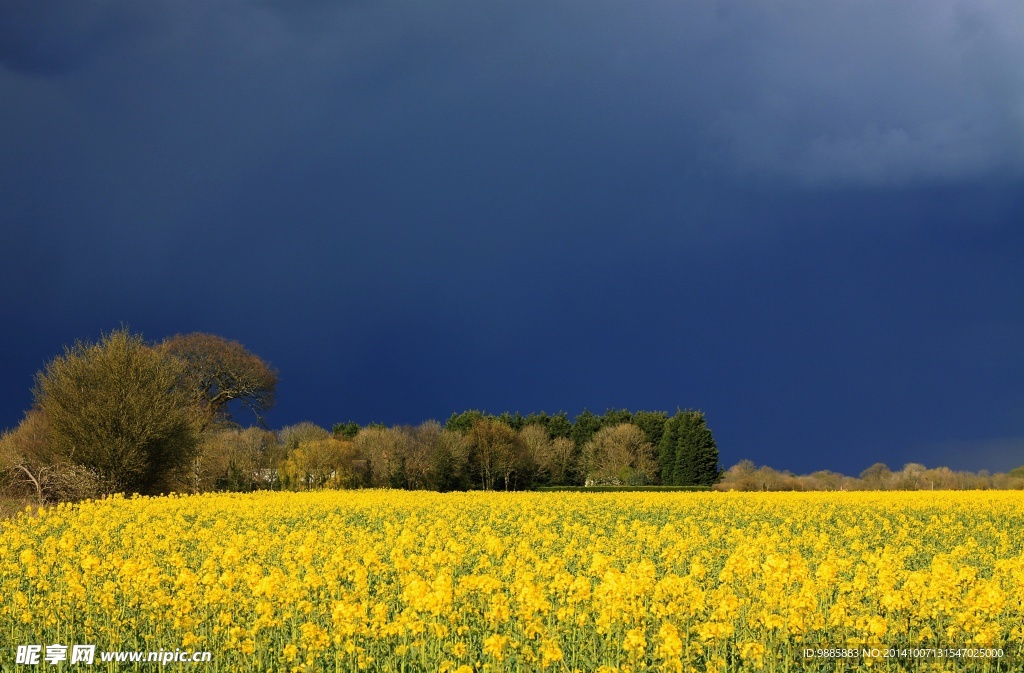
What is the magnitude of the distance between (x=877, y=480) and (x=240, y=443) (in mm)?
39617

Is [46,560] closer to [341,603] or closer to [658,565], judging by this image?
[341,603]

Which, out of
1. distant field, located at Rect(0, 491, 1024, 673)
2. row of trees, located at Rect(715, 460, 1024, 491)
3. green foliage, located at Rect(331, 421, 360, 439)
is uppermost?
green foliage, located at Rect(331, 421, 360, 439)

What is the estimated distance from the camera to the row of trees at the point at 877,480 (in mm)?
48375

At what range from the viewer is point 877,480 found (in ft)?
176

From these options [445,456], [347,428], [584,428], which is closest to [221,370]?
[445,456]

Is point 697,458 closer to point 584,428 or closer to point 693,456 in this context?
point 693,456

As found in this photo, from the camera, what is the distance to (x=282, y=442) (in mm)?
58594

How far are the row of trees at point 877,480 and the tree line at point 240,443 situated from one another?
8196 millimetres

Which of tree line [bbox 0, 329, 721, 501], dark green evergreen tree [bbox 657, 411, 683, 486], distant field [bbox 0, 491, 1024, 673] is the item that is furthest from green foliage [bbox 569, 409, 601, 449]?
distant field [bbox 0, 491, 1024, 673]

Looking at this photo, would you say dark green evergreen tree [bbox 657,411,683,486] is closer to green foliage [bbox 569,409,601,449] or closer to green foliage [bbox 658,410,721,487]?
green foliage [bbox 658,410,721,487]

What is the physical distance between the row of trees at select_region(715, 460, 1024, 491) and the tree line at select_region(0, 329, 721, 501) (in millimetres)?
8196

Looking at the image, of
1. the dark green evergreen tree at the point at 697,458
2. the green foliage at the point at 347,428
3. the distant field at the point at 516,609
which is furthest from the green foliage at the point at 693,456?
the distant field at the point at 516,609

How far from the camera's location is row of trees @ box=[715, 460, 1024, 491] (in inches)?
1905

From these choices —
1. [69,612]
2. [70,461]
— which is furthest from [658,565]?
[70,461]
